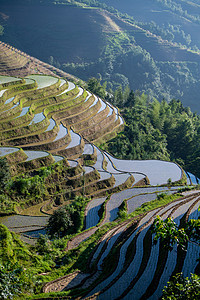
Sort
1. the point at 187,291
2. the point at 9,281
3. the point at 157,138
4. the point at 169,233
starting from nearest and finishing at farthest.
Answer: the point at 187,291, the point at 169,233, the point at 9,281, the point at 157,138

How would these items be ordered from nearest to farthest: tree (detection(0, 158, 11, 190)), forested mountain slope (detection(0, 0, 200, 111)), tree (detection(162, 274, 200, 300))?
1. tree (detection(162, 274, 200, 300))
2. tree (detection(0, 158, 11, 190))
3. forested mountain slope (detection(0, 0, 200, 111))

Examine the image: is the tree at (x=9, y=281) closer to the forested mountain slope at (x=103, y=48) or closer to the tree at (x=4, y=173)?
the tree at (x=4, y=173)

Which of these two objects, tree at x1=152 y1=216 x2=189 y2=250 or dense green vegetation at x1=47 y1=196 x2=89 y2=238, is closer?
tree at x1=152 y1=216 x2=189 y2=250

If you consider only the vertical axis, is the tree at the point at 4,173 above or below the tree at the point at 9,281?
below

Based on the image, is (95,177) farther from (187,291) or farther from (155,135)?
(155,135)

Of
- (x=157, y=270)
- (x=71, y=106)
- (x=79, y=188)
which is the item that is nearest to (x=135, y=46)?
(x=71, y=106)

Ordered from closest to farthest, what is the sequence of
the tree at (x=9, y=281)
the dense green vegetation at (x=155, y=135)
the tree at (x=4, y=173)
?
the tree at (x=9, y=281) < the tree at (x=4, y=173) < the dense green vegetation at (x=155, y=135)

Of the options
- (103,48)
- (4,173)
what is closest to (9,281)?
(4,173)

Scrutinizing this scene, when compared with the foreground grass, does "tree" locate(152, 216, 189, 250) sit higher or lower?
higher

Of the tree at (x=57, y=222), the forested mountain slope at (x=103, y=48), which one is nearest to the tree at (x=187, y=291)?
the tree at (x=57, y=222)

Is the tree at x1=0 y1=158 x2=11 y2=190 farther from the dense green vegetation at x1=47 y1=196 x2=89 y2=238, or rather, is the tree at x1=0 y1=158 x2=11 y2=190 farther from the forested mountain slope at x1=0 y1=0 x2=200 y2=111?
the forested mountain slope at x1=0 y1=0 x2=200 y2=111

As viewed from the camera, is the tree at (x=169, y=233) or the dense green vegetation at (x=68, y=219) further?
the dense green vegetation at (x=68, y=219)

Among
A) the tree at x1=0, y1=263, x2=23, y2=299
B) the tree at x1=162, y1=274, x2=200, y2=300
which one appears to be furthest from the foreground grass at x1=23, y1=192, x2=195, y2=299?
the tree at x1=162, y1=274, x2=200, y2=300
